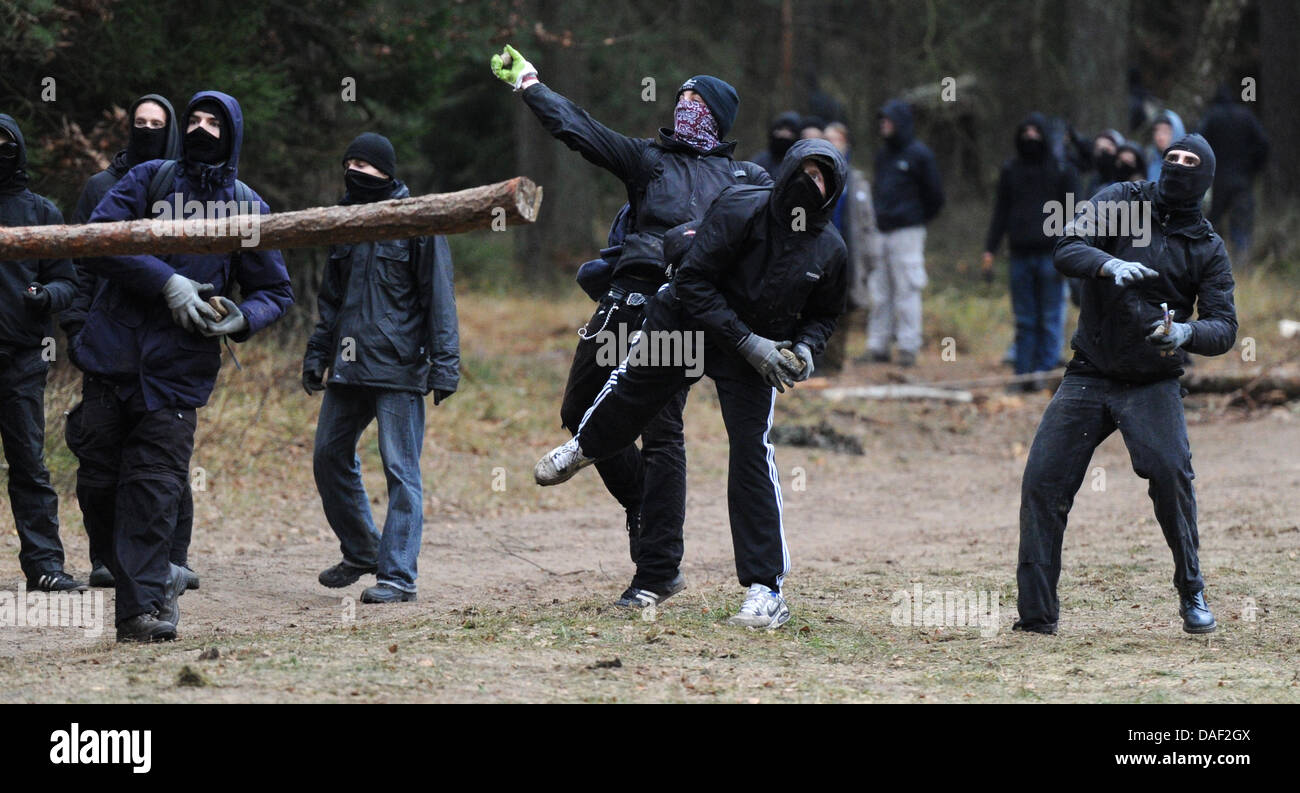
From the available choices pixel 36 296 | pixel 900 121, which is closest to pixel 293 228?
pixel 36 296

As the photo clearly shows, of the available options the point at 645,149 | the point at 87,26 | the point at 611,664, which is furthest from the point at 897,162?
the point at 611,664

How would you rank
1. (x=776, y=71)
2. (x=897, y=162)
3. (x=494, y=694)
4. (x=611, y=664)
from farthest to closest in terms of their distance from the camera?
(x=776, y=71) < (x=897, y=162) < (x=611, y=664) < (x=494, y=694)

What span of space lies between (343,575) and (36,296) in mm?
2093

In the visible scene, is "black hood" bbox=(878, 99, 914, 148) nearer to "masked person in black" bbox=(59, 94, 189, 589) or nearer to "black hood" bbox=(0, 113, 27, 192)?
"masked person in black" bbox=(59, 94, 189, 589)

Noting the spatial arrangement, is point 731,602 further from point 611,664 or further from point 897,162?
point 897,162

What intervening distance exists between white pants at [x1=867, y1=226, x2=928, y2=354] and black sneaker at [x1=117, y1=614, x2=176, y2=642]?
1105 centimetres

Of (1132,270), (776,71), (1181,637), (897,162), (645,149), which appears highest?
(776,71)

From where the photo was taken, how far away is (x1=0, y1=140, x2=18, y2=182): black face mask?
752cm

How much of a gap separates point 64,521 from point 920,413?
8495mm

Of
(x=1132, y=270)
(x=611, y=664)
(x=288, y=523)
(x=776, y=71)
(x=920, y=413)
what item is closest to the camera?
(x=611, y=664)

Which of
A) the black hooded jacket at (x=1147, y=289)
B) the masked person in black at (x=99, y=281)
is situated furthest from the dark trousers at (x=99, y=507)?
the black hooded jacket at (x=1147, y=289)

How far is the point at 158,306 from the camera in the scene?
6340 mm

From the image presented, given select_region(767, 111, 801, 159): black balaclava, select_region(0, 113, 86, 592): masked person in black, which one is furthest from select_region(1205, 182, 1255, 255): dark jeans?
select_region(0, 113, 86, 592): masked person in black

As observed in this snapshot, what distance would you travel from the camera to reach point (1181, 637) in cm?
680
